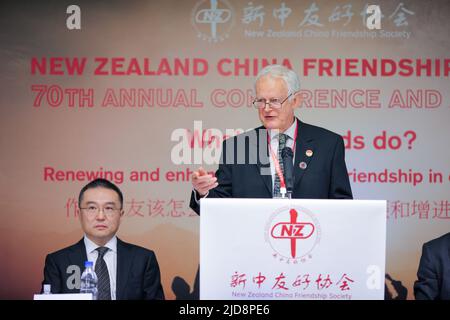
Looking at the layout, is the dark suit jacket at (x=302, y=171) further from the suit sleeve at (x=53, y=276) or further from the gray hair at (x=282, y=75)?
the suit sleeve at (x=53, y=276)

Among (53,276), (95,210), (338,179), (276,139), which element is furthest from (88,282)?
(338,179)

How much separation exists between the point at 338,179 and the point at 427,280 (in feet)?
2.18

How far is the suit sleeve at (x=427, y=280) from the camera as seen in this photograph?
3.06 metres

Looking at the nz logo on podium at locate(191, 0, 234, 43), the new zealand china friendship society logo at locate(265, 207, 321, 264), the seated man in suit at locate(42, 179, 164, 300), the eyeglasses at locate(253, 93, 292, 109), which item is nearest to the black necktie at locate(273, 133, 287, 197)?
the eyeglasses at locate(253, 93, 292, 109)

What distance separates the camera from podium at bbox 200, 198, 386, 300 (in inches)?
90.0

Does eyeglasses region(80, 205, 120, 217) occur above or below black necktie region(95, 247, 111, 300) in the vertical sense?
above

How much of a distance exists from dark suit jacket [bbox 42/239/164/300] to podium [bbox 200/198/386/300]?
108cm

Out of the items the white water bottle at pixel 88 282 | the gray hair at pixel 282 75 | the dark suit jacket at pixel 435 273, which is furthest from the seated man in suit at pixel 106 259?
the dark suit jacket at pixel 435 273

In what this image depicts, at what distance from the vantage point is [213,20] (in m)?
4.84

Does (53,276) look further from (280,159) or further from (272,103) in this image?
(272,103)

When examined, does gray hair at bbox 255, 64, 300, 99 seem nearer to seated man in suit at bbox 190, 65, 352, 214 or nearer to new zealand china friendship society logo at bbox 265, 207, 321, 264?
seated man in suit at bbox 190, 65, 352, 214

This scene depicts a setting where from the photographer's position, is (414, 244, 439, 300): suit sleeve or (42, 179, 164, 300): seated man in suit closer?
(414, 244, 439, 300): suit sleeve

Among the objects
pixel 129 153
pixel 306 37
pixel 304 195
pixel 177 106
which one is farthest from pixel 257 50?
pixel 304 195
